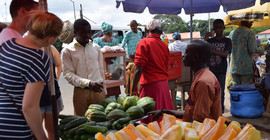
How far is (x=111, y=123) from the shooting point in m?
2.13

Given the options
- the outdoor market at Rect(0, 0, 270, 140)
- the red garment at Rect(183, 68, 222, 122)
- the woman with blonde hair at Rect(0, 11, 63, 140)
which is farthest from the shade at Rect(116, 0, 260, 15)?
the woman with blonde hair at Rect(0, 11, 63, 140)

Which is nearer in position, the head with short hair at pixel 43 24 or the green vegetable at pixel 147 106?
the head with short hair at pixel 43 24

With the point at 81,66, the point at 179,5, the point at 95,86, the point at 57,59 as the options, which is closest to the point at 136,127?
the point at 95,86

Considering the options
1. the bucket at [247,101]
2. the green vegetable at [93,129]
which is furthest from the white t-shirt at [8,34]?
the bucket at [247,101]

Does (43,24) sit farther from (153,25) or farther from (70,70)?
(153,25)

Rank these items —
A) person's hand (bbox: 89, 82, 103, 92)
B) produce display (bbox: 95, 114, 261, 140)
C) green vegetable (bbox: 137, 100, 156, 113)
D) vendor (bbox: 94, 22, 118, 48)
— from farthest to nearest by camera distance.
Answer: vendor (bbox: 94, 22, 118, 48) < person's hand (bbox: 89, 82, 103, 92) < green vegetable (bbox: 137, 100, 156, 113) < produce display (bbox: 95, 114, 261, 140)

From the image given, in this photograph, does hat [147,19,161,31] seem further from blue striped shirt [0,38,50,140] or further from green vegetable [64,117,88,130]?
blue striped shirt [0,38,50,140]

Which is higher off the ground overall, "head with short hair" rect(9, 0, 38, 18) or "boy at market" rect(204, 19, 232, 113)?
"head with short hair" rect(9, 0, 38, 18)

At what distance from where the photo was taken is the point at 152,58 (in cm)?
335

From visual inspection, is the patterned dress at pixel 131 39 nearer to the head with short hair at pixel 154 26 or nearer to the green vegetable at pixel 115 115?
the head with short hair at pixel 154 26

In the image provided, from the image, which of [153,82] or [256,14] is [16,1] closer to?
[153,82]

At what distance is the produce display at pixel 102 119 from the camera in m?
1.92

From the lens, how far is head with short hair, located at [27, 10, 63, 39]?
5.05 feet

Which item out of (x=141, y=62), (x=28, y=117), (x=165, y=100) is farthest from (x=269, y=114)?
(x=28, y=117)
